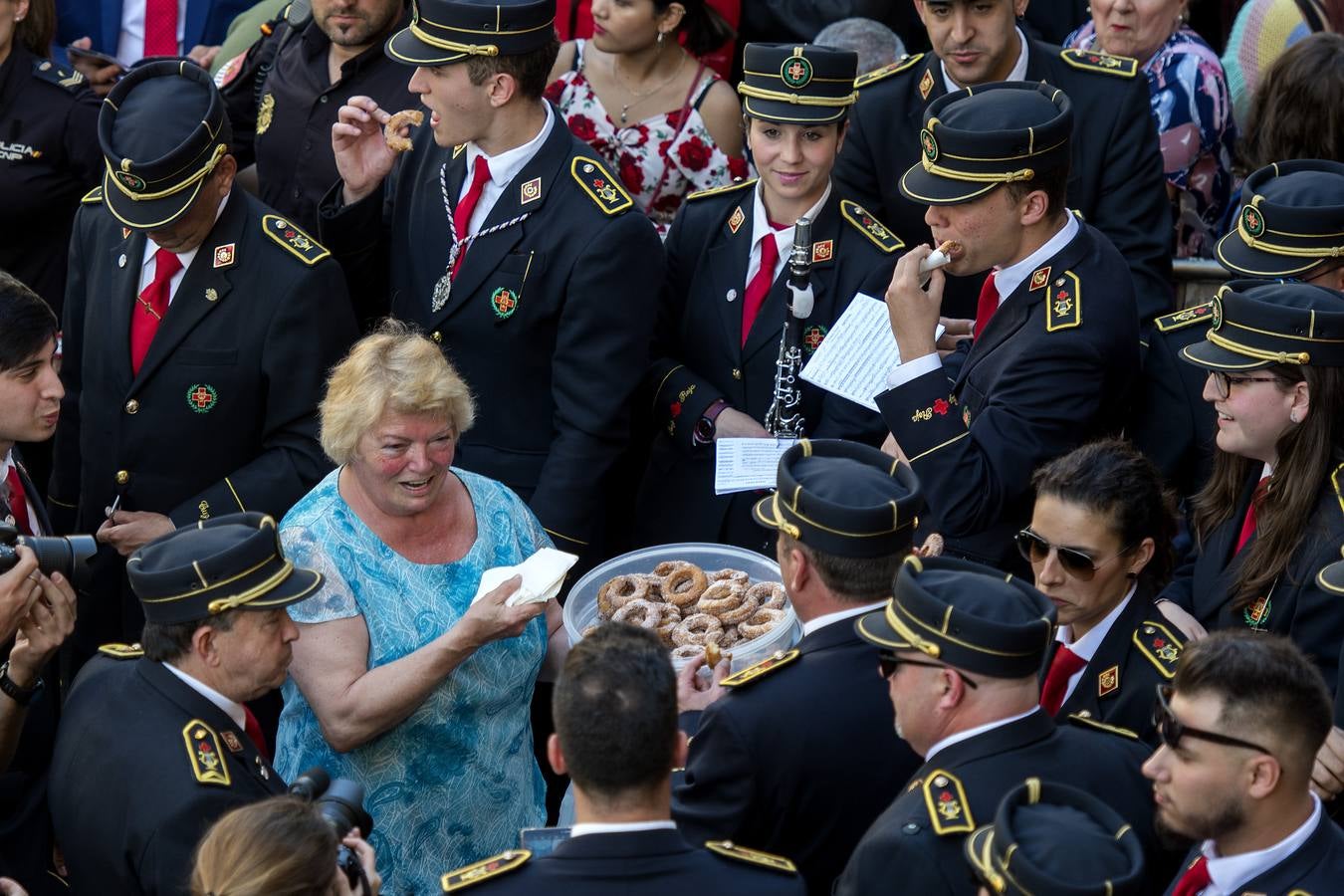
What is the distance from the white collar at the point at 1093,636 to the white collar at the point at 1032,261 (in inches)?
44.6

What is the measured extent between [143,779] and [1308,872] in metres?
2.68

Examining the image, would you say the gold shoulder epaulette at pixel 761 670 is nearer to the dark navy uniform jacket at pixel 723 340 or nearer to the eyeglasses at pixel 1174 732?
the eyeglasses at pixel 1174 732

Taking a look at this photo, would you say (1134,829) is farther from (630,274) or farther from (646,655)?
(630,274)

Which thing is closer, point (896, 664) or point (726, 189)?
point (896, 664)

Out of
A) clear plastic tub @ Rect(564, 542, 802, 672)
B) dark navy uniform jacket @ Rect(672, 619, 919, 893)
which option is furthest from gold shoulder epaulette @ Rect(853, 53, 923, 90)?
dark navy uniform jacket @ Rect(672, 619, 919, 893)

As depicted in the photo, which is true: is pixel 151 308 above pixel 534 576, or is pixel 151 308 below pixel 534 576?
above

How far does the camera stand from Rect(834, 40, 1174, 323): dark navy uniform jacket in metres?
6.38

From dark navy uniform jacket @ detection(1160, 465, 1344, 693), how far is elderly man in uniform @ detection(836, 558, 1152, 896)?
99 centimetres

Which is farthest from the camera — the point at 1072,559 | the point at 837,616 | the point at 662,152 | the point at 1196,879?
the point at 662,152

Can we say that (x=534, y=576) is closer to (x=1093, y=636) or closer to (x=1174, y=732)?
(x=1093, y=636)

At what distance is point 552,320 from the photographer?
6137 millimetres

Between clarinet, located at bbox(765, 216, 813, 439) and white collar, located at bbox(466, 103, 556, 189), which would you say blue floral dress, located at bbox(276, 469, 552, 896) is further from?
white collar, located at bbox(466, 103, 556, 189)

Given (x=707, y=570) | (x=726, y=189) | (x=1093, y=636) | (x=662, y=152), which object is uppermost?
(x=726, y=189)

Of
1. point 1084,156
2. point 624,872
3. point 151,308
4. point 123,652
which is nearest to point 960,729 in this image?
point 624,872
